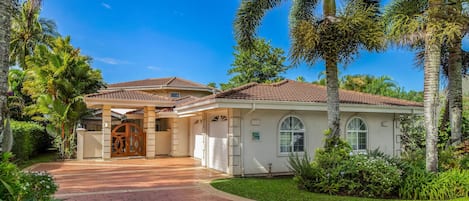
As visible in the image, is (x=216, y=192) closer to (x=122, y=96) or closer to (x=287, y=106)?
(x=287, y=106)

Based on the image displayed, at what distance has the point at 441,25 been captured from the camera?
35.8 feet

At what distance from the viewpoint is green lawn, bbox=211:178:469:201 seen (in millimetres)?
9734

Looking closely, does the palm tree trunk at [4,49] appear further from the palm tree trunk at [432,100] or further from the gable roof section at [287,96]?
the palm tree trunk at [432,100]

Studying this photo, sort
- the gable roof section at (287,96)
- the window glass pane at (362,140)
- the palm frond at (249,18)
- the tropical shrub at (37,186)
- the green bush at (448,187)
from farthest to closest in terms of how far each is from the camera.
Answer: the window glass pane at (362,140) < the gable roof section at (287,96) < the palm frond at (249,18) < the green bush at (448,187) < the tropical shrub at (37,186)

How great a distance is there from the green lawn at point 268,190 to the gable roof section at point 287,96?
3220mm

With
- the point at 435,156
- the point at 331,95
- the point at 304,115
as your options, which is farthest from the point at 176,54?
the point at 435,156

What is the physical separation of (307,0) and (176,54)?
90.7 ft

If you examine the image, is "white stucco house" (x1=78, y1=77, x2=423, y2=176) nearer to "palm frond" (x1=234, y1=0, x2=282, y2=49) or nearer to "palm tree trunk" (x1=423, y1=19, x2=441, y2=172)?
"palm frond" (x1=234, y1=0, x2=282, y2=49)

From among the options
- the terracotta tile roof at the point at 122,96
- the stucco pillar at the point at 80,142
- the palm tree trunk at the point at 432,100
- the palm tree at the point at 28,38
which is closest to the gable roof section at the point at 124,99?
the terracotta tile roof at the point at 122,96

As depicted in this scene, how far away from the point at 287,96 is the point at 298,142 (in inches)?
87.1

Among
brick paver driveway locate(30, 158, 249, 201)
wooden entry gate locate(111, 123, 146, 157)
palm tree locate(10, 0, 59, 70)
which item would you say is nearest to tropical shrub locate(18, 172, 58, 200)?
brick paver driveway locate(30, 158, 249, 201)

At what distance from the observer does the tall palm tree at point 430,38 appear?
425 inches

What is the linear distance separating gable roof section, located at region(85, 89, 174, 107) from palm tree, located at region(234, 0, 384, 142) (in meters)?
10.4

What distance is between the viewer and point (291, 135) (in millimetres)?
15562
